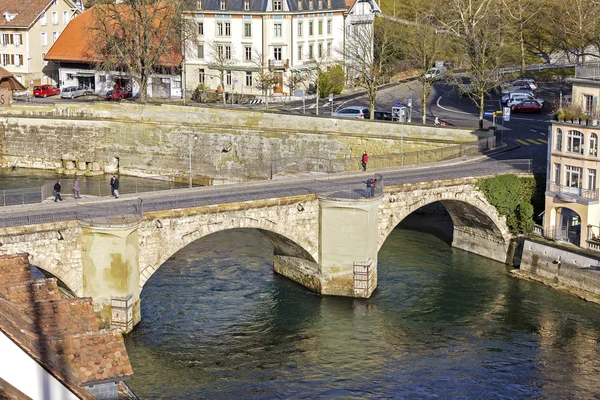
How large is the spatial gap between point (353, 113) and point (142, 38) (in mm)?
21243

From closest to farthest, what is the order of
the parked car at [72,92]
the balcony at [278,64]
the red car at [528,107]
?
the red car at [528,107] < the balcony at [278,64] < the parked car at [72,92]

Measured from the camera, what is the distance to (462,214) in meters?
69.6

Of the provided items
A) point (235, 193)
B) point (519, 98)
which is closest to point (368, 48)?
point (519, 98)

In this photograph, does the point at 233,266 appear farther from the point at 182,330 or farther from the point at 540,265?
the point at 540,265

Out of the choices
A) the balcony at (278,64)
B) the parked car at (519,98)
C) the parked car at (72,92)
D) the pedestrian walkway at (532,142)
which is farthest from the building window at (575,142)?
the parked car at (72,92)

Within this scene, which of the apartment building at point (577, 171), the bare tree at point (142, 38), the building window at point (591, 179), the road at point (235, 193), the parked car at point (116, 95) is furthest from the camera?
the parked car at point (116, 95)

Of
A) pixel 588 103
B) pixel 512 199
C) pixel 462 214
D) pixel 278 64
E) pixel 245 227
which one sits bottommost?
pixel 462 214

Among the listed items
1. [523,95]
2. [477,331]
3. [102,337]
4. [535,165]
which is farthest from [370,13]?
[102,337]

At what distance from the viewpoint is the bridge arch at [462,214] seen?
2466 inches

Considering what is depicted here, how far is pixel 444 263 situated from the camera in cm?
6688

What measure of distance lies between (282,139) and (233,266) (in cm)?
2506

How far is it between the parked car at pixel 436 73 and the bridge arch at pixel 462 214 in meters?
21.2

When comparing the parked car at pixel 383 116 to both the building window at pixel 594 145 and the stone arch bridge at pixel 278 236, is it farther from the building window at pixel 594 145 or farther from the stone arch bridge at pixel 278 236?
the building window at pixel 594 145

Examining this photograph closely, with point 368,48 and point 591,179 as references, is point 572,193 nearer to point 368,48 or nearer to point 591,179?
point 591,179
